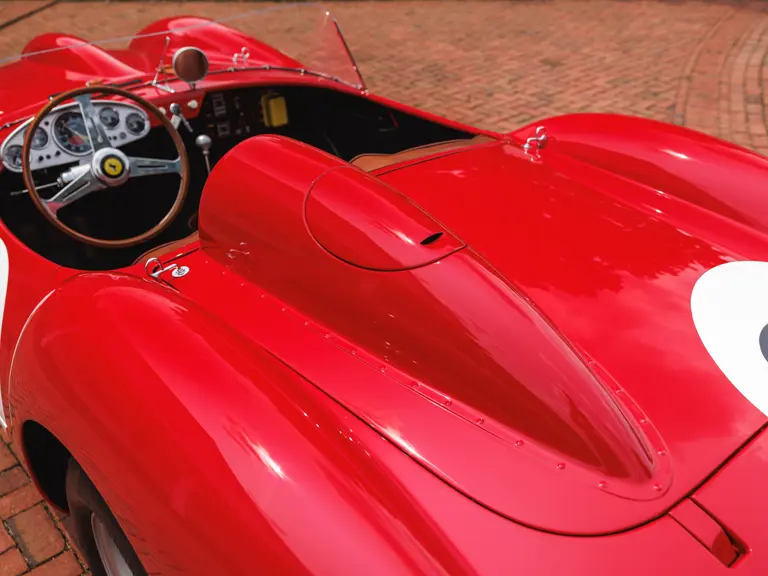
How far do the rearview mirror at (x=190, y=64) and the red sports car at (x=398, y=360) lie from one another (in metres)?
0.01

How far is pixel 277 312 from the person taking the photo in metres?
1.76

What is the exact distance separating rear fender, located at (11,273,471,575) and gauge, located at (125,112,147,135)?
42.7 inches

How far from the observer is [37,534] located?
2.17 m

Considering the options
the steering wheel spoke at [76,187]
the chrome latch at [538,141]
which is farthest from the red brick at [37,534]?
the chrome latch at [538,141]

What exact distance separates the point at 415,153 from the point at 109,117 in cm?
127

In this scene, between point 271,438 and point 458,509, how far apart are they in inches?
16.3

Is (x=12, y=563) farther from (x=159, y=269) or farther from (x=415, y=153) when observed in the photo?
(x=415, y=153)

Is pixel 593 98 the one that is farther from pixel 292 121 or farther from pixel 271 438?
pixel 271 438

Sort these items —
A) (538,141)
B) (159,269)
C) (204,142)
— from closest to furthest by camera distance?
(159,269) → (538,141) → (204,142)

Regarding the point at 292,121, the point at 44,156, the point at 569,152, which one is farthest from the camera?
the point at 292,121

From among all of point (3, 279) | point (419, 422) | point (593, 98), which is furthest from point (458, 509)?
point (593, 98)

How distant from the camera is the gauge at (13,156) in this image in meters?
2.22

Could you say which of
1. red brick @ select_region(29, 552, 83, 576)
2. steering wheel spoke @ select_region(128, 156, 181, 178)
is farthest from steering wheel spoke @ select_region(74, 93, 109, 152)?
red brick @ select_region(29, 552, 83, 576)

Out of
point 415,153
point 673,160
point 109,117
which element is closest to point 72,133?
point 109,117
